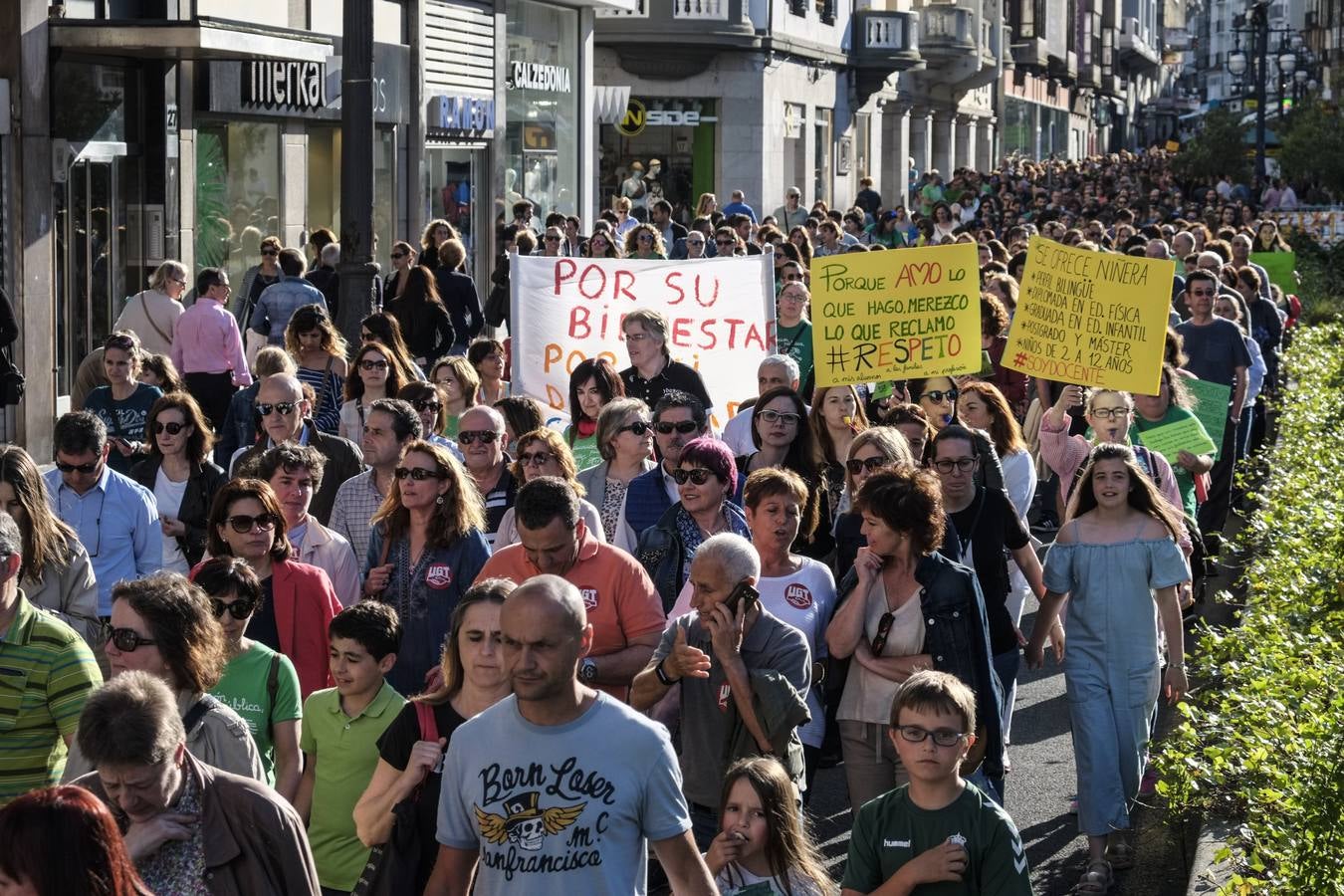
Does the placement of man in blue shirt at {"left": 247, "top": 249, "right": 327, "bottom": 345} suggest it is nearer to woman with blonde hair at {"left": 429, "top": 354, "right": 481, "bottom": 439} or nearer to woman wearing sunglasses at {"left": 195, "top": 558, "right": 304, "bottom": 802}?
woman with blonde hair at {"left": 429, "top": 354, "right": 481, "bottom": 439}

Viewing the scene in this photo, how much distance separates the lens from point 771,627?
20.1ft

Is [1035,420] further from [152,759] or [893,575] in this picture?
[152,759]

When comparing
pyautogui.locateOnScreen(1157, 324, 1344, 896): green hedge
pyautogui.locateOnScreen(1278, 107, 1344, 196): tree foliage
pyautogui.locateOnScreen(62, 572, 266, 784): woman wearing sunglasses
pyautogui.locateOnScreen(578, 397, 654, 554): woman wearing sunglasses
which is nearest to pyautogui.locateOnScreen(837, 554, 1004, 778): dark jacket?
pyautogui.locateOnScreen(1157, 324, 1344, 896): green hedge

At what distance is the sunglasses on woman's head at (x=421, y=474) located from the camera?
282 inches

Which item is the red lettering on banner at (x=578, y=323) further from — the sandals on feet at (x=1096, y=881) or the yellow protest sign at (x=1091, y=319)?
the sandals on feet at (x=1096, y=881)

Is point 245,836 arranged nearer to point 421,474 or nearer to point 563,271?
point 421,474

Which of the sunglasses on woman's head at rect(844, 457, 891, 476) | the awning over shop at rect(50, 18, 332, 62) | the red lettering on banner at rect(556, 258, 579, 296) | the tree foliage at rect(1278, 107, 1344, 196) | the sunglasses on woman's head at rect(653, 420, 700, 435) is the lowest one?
the sunglasses on woman's head at rect(844, 457, 891, 476)

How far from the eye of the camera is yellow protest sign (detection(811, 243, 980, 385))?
1098cm

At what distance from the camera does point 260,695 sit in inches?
224

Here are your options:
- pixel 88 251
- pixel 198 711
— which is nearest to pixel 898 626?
pixel 198 711

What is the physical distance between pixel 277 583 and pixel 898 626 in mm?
1877

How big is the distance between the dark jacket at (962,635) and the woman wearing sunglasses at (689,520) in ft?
2.70

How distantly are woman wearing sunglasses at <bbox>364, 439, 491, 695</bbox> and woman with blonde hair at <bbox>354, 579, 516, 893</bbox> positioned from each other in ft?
4.75

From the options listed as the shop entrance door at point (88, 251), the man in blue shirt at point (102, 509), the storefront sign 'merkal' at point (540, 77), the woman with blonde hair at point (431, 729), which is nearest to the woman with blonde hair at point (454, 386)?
the man in blue shirt at point (102, 509)
